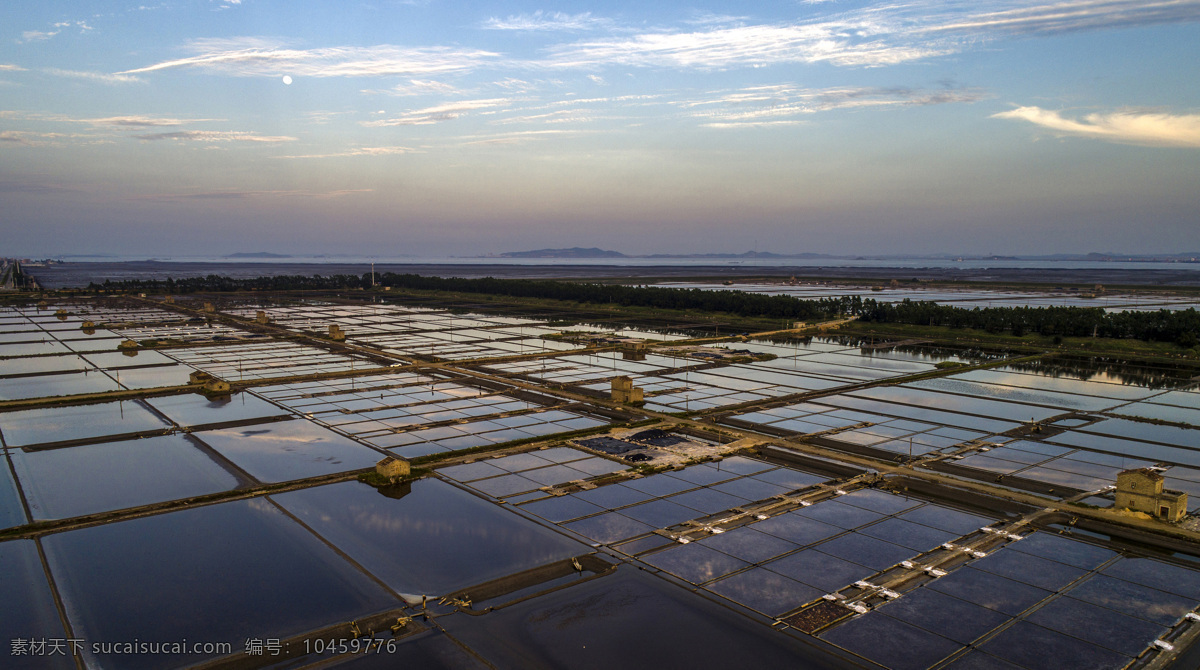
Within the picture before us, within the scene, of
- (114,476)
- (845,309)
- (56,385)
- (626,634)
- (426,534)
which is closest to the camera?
(626,634)

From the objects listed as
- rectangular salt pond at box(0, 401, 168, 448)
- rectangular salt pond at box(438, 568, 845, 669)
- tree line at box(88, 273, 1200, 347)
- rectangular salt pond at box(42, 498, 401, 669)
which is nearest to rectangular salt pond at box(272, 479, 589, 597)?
rectangular salt pond at box(42, 498, 401, 669)

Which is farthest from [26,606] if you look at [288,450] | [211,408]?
[211,408]

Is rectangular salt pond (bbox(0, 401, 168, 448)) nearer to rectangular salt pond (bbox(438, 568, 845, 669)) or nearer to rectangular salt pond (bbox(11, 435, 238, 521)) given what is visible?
rectangular salt pond (bbox(11, 435, 238, 521))

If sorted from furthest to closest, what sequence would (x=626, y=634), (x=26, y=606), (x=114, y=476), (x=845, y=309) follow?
(x=845, y=309) → (x=114, y=476) → (x=26, y=606) → (x=626, y=634)

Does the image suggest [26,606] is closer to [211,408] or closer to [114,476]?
[114,476]

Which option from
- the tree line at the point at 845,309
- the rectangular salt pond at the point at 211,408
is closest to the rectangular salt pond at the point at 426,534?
the rectangular salt pond at the point at 211,408
